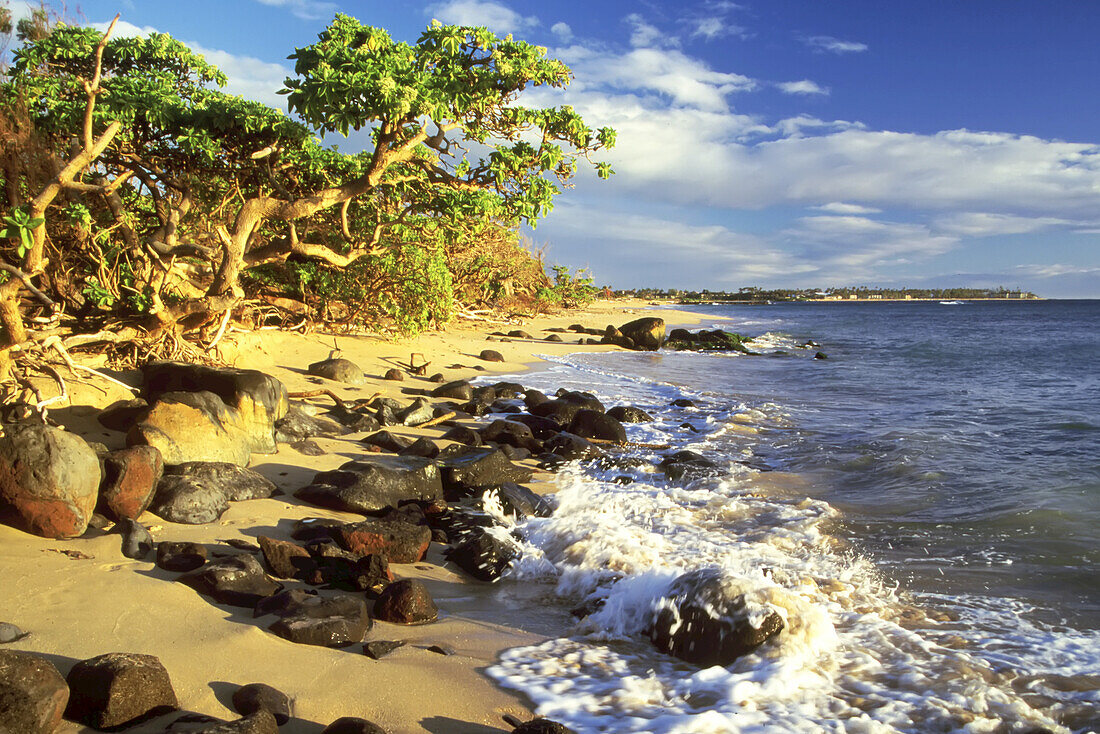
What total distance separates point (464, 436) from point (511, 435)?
0.64 metres

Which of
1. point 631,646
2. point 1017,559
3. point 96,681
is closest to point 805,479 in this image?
point 1017,559

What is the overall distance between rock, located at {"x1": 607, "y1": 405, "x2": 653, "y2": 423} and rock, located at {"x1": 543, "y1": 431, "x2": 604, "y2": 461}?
2045mm

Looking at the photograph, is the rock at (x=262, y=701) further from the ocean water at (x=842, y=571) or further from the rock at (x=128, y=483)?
the rock at (x=128, y=483)

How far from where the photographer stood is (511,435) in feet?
29.9

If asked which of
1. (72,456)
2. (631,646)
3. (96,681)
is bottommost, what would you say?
(631,646)

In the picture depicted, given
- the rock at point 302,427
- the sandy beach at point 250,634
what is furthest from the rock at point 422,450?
the sandy beach at point 250,634

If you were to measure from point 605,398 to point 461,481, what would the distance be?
6.43m

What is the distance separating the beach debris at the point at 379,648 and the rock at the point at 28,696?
1364mm

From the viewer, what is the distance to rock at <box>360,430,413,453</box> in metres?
7.96

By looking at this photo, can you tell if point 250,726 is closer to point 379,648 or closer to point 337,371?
point 379,648

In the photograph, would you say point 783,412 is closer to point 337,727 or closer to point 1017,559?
point 1017,559

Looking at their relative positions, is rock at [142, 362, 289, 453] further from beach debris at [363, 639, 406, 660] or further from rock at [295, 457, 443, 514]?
beach debris at [363, 639, 406, 660]

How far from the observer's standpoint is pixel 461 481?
701 cm

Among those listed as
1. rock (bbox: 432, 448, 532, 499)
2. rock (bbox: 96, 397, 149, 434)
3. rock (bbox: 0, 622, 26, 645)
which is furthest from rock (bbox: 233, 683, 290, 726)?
rock (bbox: 96, 397, 149, 434)
